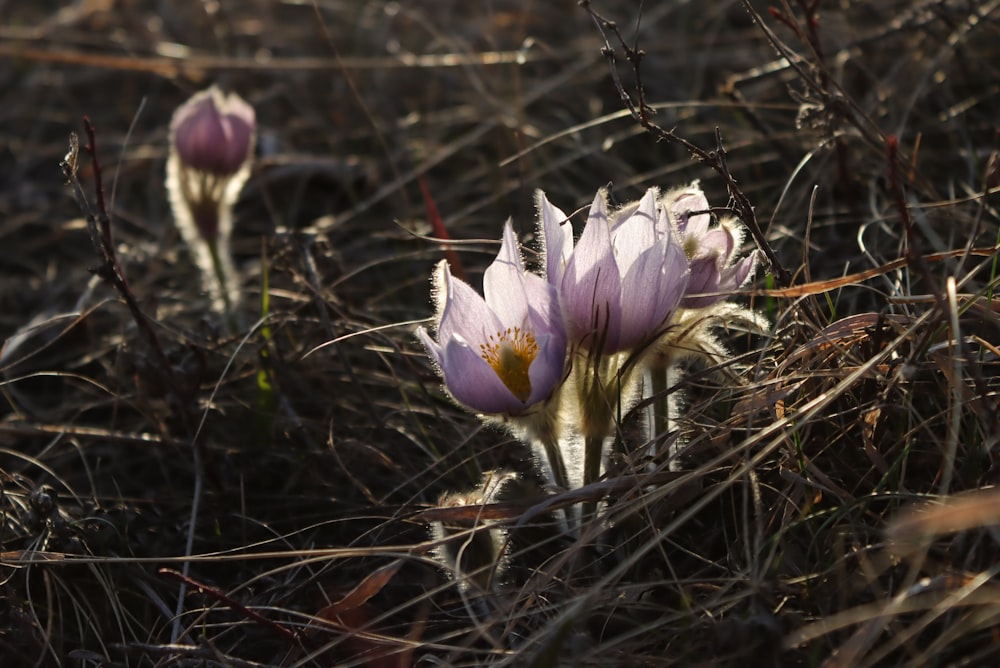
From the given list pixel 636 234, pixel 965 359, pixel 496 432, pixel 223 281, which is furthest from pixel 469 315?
pixel 223 281

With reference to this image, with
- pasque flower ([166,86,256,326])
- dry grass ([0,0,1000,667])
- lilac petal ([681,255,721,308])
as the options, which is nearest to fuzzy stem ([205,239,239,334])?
pasque flower ([166,86,256,326])

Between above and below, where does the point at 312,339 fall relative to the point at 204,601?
above

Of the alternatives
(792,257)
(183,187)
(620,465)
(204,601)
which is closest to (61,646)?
(204,601)

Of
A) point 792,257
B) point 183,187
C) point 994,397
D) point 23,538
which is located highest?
point 183,187

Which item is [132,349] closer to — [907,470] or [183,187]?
[183,187]

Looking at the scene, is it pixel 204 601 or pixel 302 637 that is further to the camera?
pixel 204 601

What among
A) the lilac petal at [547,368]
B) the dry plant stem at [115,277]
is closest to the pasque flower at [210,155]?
the dry plant stem at [115,277]
